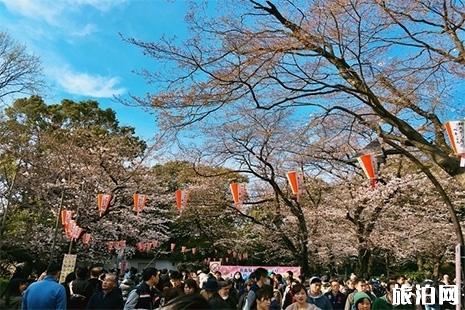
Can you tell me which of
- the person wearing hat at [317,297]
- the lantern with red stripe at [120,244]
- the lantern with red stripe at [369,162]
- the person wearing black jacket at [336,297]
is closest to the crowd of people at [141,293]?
the person wearing hat at [317,297]

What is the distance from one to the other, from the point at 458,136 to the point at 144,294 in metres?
5.48

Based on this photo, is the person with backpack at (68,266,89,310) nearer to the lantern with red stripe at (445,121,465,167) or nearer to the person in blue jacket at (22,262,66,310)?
the person in blue jacket at (22,262,66,310)

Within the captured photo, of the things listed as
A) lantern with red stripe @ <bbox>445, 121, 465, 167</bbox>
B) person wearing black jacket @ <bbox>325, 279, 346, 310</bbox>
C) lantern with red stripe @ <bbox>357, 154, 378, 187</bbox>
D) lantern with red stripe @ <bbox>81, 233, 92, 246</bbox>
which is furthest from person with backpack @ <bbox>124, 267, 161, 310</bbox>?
lantern with red stripe @ <bbox>81, 233, 92, 246</bbox>

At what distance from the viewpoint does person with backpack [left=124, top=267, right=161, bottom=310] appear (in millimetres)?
6172

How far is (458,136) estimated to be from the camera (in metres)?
7.22

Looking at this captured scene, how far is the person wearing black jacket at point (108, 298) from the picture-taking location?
577 cm

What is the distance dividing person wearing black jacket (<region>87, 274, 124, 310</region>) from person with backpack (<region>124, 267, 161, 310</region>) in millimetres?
266

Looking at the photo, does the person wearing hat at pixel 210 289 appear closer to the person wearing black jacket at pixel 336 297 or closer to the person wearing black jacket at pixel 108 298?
the person wearing black jacket at pixel 108 298

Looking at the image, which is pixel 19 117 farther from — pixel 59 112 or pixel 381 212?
pixel 381 212

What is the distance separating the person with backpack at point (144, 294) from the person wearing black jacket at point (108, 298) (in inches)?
10.5

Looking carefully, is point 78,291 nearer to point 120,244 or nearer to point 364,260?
point 364,260

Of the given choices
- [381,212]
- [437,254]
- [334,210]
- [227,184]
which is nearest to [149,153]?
[227,184]

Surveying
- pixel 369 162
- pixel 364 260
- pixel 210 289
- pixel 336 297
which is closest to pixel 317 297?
pixel 336 297

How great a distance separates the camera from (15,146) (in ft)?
71.2
